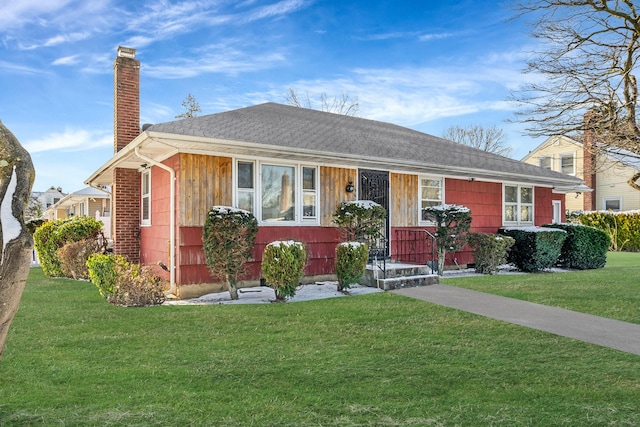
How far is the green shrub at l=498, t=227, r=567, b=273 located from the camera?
1221 centimetres

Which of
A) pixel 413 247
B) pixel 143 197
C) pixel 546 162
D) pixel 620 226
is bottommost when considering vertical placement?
pixel 413 247

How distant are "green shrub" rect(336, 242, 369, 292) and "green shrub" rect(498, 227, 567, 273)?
590cm

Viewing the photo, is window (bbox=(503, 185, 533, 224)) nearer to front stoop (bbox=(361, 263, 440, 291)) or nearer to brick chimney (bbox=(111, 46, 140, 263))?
front stoop (bbox=(361, 263, 440, 291))

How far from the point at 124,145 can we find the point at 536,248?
11.2m

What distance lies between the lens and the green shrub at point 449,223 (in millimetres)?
11055

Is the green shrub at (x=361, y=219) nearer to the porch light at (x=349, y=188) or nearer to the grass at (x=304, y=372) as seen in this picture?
the porch light at (x=349, y=188)

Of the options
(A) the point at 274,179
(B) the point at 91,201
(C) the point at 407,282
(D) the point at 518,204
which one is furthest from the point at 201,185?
(B) the point at 91,201

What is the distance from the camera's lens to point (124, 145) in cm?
1142

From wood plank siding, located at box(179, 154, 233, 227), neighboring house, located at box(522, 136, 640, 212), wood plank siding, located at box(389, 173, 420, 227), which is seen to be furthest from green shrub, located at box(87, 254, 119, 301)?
neighboring house, located at box(522, 136, 640, 212)

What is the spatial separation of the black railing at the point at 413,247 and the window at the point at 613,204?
64.7 feet

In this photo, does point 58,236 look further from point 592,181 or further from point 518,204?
point 592,181

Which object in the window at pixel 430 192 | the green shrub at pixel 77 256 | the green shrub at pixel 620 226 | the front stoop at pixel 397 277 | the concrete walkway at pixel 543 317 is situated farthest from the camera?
the green shrub at pixel 620 226

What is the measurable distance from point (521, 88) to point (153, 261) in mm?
10398

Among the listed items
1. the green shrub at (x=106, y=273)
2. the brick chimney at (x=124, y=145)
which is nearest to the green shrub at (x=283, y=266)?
the green shrub at (x=106, y=273)
